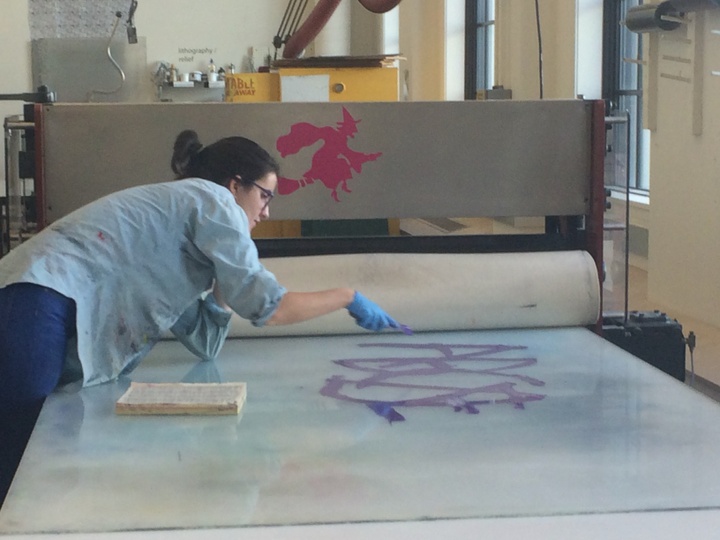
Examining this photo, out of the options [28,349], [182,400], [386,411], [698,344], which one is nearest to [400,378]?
[386,411]

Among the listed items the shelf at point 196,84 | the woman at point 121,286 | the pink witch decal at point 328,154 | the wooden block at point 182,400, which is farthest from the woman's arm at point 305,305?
the shelf at point 196,84

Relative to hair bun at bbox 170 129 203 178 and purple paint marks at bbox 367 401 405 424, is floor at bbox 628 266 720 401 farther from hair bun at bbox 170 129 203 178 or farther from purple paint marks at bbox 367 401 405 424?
hair bun at bbox 170 129 203 178

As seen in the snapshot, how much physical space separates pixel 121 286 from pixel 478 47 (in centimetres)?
564

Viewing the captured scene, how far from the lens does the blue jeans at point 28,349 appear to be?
1764mm

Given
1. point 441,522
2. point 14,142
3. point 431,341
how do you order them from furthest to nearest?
point 14,142 → point 431,341 → point 441,522

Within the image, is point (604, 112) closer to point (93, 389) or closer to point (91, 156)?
point (91, 156)

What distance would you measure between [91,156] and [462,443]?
4.68 ft

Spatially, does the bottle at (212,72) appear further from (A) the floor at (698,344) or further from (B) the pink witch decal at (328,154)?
(B) the pink witch decal at (328,154)

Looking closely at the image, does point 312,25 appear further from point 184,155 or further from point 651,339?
point 184,155

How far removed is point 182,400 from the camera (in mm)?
1760

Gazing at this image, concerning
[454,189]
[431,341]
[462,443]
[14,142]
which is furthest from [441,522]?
[14,142]

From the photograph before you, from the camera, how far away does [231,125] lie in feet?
8.36

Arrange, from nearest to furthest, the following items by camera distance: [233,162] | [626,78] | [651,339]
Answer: [233,162], [651,339], [626,78]

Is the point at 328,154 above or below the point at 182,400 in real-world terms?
above
